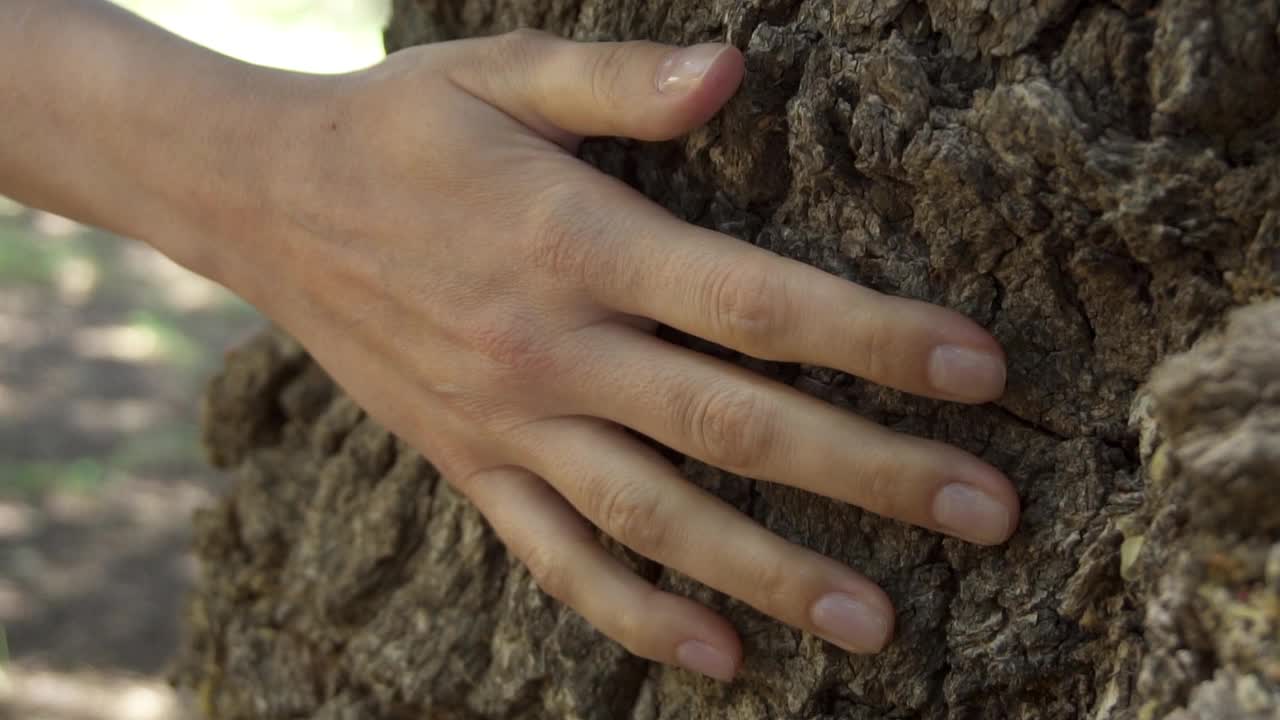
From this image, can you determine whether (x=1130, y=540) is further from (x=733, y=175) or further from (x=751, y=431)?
(x=733, y=175)

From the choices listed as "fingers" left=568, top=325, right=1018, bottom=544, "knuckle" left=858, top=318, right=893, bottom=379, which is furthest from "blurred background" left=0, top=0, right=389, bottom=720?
"knuckle" left=858, top=318, right=893, bottom=379

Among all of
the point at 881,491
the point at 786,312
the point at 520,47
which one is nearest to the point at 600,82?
the point at 520,47

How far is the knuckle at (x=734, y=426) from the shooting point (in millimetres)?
1434

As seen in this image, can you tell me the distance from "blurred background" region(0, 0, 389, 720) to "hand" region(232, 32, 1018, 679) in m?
1.46

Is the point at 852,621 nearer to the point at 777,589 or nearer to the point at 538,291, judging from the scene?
the point at 777,589

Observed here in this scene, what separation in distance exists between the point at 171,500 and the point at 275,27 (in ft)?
11.7

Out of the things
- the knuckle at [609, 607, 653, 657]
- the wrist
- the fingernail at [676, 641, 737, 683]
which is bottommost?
the fingernail at [676, 641, 737, 683]

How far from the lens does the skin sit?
1.40 m

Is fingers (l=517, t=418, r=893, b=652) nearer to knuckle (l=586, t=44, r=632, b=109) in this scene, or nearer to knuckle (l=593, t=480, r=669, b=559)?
knuckle (l=593, t=480, r=669, b=559)

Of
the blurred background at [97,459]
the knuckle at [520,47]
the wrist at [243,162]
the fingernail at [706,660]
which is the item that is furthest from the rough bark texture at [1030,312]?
the blurred background at [97,459]

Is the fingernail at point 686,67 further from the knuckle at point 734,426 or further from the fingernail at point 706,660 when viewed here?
the fingernail at point 706,660

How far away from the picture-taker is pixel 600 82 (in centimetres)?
149

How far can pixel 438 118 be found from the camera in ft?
5.20

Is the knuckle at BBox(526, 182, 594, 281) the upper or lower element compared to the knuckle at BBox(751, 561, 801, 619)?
upper
